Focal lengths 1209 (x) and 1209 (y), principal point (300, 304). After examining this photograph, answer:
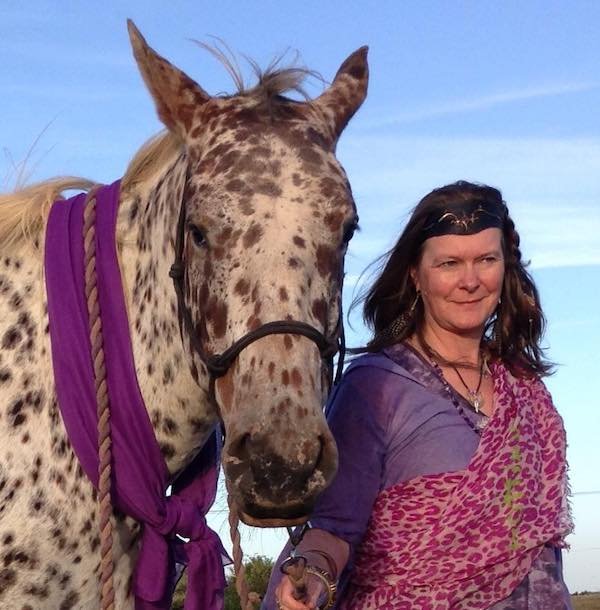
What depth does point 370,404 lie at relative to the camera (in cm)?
420

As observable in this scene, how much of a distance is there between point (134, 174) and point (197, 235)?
0.65 m

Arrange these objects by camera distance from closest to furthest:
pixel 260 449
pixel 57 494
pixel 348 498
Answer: pixel 260 449 → pixel 57 494 → pixel 348 498

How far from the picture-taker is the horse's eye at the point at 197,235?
339cm

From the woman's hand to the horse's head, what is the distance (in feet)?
1.94

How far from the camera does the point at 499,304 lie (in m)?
4.63

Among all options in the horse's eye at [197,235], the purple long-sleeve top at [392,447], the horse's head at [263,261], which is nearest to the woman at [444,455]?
the purple long-sleeve top at [392,447]

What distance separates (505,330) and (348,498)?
0.98m

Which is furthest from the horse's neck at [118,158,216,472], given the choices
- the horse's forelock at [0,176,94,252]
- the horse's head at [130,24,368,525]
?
the horse's forelock at [0,176,94,252]

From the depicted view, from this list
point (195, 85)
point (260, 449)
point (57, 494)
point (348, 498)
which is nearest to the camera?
point (260, 449)

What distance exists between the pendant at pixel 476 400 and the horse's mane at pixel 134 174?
1.28 m

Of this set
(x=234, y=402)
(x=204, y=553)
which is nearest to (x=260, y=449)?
(x=234, y=402)

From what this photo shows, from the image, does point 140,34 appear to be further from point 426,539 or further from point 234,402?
point 426,539

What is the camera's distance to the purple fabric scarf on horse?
3545 mm

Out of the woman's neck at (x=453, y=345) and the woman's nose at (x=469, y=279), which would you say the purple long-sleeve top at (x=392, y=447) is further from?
the woman's nose at (x=469, y=279)
